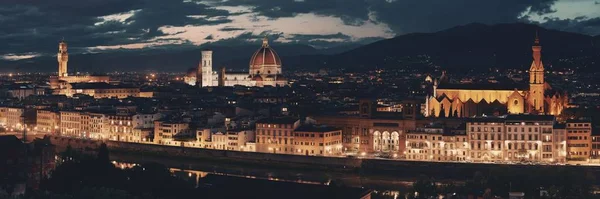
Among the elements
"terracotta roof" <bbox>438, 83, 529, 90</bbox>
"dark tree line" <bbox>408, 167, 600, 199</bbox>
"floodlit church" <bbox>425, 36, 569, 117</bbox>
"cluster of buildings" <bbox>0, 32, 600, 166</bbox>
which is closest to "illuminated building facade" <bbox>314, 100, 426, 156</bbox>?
"cluster of buildings" <bbox>0, 32, 600, 166</bbox>

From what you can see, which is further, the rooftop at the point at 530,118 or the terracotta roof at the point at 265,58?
the terracotta roof at the point at 265,58

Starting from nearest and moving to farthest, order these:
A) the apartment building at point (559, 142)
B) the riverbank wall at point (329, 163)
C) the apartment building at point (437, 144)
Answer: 1. the riverbank wall at point (329, 163)
2. the apartment building at point (559, 142)
3. the apartment building at point (437, 144)

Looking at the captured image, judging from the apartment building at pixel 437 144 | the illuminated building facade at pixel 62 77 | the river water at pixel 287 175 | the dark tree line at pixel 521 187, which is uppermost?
the illuminated building facade at pixel 62 77

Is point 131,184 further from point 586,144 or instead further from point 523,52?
point 523,52

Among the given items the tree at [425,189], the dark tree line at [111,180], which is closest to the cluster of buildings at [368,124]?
the tree at [425,189]

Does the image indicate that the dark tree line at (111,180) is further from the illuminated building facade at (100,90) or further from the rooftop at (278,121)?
the illuminated building facade at (100,90)

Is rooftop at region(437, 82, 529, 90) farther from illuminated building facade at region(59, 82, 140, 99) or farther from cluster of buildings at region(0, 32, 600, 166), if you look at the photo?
illuminated building facade at region(59, 82, 140, 99)

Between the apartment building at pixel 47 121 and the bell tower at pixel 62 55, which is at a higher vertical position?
the bell tower at pixel 62 55
